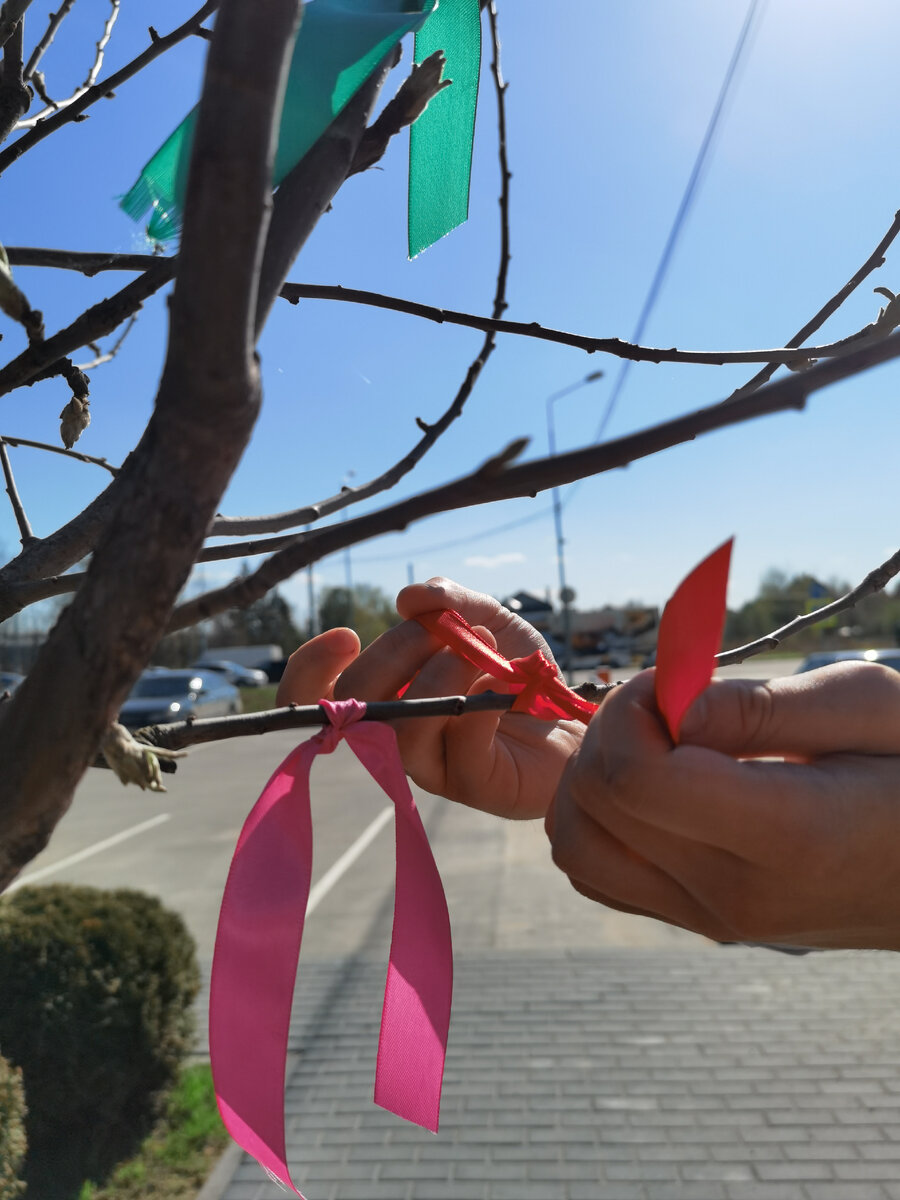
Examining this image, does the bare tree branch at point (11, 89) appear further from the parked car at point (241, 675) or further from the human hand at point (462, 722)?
the parked car at point (241, 675)

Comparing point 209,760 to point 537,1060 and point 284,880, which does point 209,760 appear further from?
point 284,880

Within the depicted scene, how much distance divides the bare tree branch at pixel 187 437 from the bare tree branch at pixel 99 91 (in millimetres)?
834

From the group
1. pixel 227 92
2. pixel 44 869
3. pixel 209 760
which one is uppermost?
pixel 227 92

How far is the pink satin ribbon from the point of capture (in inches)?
33.7

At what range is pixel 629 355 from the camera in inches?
44.7

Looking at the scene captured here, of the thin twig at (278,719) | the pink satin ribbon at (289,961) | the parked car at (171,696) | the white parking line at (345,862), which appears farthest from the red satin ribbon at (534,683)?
the parked car at (171,696)

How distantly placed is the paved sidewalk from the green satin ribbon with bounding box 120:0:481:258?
4.18 meters

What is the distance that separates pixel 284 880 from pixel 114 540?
19.7 inches

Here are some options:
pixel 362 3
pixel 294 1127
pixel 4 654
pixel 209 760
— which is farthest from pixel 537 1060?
pixel 209 760

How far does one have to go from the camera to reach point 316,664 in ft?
4.17

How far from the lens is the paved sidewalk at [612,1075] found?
13.7 ft

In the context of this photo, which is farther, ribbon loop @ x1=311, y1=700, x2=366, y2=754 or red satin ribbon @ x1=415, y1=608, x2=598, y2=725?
red satin ribbon @ x1=415, y1=608, x2=598, y2=725

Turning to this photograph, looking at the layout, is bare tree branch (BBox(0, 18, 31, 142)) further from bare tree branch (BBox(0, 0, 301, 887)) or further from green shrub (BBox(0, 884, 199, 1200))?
green shrub (BBox(0, 884, 199, 1200))

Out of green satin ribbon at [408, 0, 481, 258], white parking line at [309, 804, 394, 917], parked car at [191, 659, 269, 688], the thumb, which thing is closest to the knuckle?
the thumb
